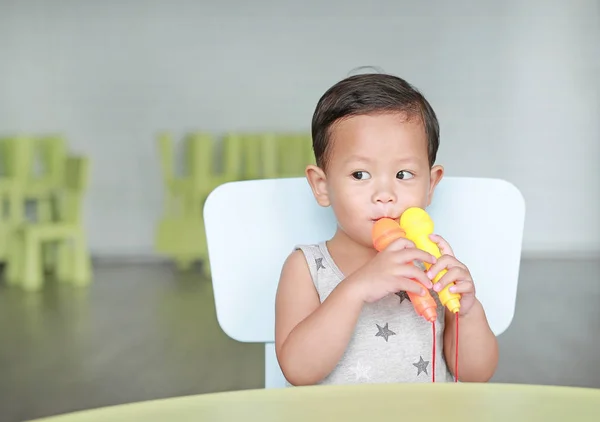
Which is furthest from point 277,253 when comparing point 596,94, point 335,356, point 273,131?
point 596,94

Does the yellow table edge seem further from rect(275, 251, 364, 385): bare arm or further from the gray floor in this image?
the gray floor

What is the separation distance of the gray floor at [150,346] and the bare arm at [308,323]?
65.8 inches

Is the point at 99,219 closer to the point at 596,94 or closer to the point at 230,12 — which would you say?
the point at 230,12

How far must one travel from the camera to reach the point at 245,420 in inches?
19.9

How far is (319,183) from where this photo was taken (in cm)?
105

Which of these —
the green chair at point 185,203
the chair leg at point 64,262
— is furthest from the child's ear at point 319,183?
the green chair at point 185,203

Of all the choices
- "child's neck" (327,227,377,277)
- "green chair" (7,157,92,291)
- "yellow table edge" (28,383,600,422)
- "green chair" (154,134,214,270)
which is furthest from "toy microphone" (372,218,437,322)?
"green chair" (154,134,214,270)

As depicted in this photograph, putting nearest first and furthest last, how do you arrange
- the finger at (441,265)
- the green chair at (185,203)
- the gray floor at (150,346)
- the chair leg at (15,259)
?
the finger at (441,265) < the gray floor at (150,346) < the chair leg at (15,259) < the green chair at (185,203)

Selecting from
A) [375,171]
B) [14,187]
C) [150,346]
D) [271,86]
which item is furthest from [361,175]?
[271,86]

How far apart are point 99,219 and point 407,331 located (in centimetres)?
540

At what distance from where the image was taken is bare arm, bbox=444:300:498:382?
0.97m

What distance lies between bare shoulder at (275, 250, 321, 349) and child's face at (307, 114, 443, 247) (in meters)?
0.07

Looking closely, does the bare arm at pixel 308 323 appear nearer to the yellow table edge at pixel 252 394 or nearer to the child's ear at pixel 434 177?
the child's ear at pixel 434 177

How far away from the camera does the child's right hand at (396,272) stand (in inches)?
34.0
